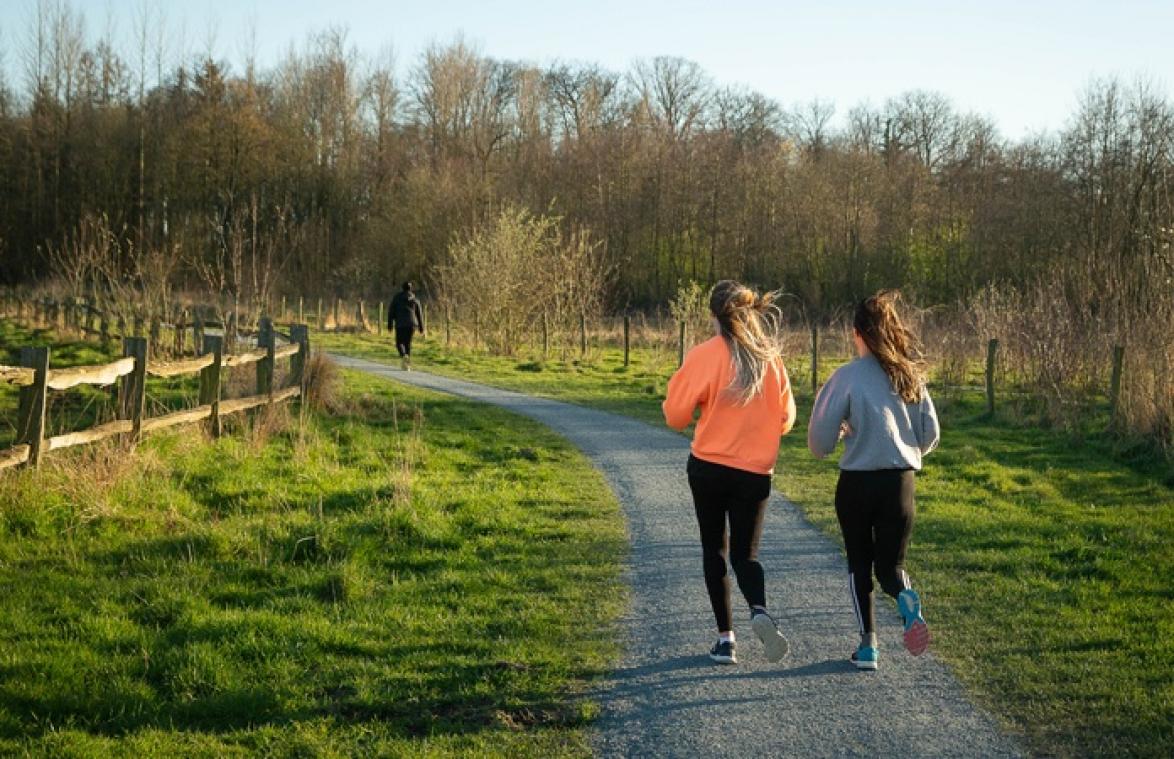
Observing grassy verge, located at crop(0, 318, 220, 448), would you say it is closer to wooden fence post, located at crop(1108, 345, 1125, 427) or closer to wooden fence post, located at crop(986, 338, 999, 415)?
wooden fence post, located at crop(986, 338, 999, 415)

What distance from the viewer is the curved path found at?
484 centimetres

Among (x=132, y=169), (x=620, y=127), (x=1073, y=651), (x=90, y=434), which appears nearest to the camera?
(x=1073, y=651)

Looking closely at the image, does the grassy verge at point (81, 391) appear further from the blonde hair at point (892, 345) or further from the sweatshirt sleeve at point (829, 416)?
the blonde hair at point (892, 345)

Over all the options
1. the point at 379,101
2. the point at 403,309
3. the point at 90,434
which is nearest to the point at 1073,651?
the point at 90,434

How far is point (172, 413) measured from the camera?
12.0 m

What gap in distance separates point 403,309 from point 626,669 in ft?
65.1

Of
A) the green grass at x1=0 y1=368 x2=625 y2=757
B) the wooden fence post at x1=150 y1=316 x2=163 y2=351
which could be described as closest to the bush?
the wooden fence post at x1=150 y1=316 x2=163 y2=351

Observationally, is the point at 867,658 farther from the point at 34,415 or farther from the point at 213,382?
the point at 213,382

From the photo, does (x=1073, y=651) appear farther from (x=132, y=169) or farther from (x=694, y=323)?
(x=132, y=169)

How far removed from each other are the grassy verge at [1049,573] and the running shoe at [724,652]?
1186 mm

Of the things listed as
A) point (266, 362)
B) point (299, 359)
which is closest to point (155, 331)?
point (299, 359)

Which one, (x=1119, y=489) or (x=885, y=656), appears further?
(x=1119, y=489)

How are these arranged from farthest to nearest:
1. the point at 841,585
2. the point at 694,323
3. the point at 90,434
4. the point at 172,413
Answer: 1. the point at 694,323
2. the point at 172,413
3. the point at 90,434
4. the point at 841,585

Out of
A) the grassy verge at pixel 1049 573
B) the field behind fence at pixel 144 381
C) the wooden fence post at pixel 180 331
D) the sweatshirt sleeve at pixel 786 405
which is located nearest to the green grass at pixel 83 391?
the field behind fence at pixel 144 381
